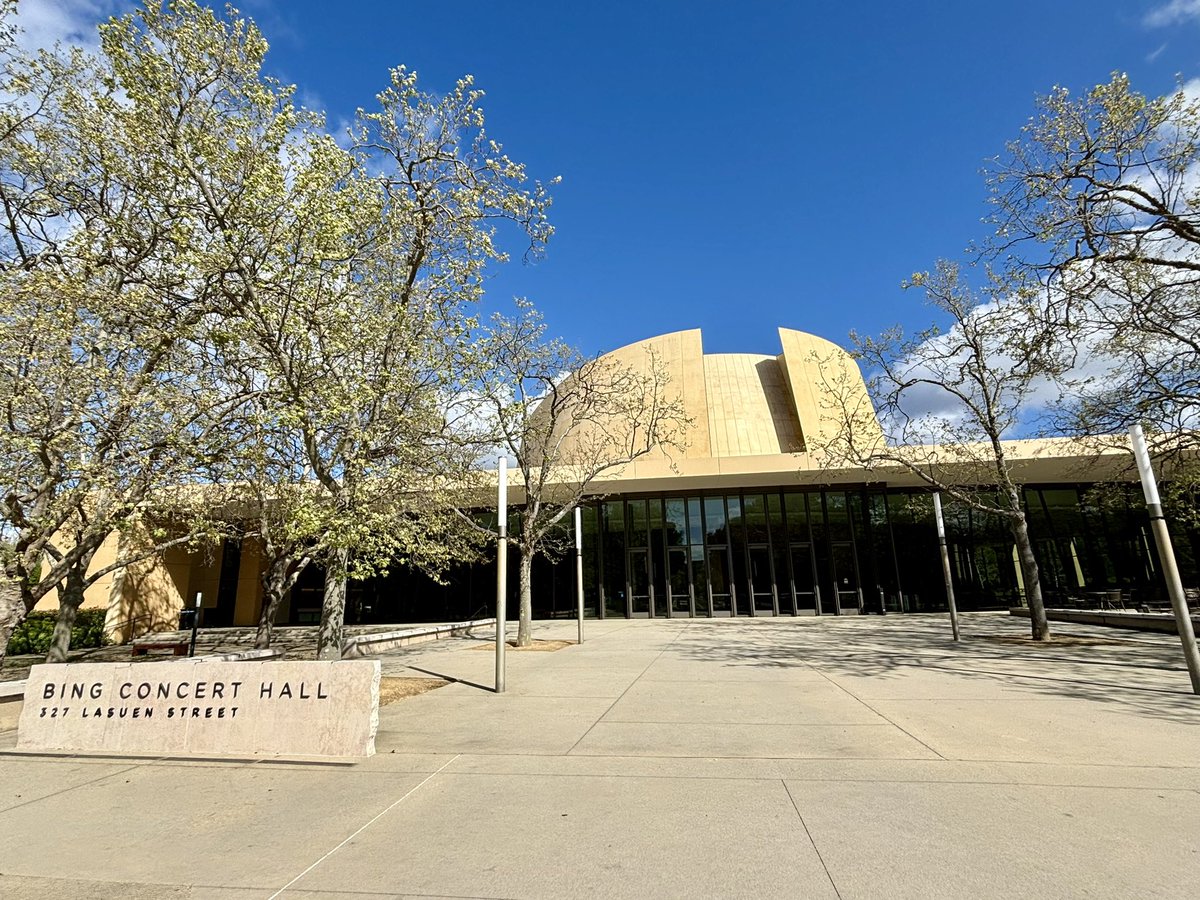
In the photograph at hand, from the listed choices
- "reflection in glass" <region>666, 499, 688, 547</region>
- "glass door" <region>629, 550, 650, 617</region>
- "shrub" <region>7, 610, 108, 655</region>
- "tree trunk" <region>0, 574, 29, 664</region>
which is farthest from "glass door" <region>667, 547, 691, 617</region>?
"tree trunk" <region>0, 574, 29, 664</region>

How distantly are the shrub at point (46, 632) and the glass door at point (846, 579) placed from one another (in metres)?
26.3

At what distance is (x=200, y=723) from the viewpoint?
6.09 m

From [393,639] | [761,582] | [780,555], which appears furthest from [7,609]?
[780,555]

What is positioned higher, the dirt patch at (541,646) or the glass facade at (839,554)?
the glass facade at (839,554)

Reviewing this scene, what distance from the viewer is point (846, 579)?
25.2m

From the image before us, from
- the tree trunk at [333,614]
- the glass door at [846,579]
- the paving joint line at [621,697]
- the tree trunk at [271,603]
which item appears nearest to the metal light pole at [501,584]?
the paving joint line at [621,697]

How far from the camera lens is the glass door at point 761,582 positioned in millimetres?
25275

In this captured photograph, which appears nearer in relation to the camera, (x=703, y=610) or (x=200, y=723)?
(x=200, y=723)

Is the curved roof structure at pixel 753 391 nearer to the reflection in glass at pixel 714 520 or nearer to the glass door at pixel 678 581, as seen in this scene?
the reflection in glass at pixel 714 520

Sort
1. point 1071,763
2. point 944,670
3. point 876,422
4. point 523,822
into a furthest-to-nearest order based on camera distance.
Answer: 1. point 876,422
2. point 944,670
3. point 1071,763
4. point 523,822

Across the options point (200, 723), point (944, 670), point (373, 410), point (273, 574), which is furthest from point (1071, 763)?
point (273, 574)

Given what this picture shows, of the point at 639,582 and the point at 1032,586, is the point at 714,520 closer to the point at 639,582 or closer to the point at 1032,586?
the point at 639,582

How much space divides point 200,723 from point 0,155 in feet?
34.7

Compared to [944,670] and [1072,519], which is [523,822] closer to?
[944,670]
